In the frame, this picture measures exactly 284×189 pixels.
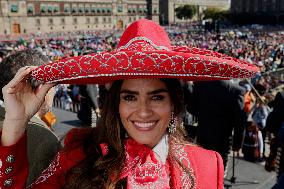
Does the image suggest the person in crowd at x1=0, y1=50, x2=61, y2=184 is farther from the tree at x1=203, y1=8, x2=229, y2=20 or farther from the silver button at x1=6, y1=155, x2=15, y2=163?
the tree at x1=203, y1=8, x2=229, y2=20

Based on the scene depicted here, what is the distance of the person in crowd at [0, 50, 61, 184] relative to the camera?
1729mm

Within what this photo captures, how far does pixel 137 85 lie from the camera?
149cm

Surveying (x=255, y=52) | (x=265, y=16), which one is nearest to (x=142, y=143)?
(x=255, y=52)

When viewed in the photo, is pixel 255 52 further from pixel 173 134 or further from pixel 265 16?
pixel 265 16

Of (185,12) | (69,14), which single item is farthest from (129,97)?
(185,12)

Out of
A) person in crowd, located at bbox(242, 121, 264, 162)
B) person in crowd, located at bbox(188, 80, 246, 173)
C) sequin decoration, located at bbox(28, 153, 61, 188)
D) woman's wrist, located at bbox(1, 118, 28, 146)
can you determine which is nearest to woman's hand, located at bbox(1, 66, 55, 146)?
woman's wrist, located at bbox(1, 118, 28, 146)

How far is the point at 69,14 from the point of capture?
209ft

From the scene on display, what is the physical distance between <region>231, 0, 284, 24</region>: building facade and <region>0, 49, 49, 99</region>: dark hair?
75.7m

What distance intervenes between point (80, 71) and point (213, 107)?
2943 mm

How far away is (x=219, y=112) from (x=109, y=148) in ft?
8.56

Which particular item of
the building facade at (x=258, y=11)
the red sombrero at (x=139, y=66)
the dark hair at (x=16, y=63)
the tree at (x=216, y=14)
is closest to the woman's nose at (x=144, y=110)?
the red sombrero at (x=139, y=66)

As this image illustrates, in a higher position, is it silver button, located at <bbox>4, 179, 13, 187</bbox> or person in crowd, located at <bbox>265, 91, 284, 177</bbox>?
silver button, located at <bbox>4, 179, 13, 187</bbox>

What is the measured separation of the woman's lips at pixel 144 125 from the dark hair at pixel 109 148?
108 millimetres

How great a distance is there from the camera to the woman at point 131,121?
1219mm
